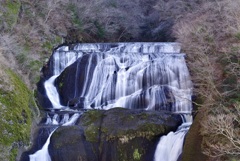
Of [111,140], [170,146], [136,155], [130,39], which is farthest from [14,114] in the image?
[130,39]

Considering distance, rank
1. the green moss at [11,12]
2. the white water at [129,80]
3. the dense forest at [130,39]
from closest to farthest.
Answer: the dense forest at [130,39]
the white water at [129,80]
the green moss at [11,12]

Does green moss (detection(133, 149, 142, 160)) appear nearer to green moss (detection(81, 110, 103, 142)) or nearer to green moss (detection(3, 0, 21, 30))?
green moss (detection(81, 110, 103, 142))

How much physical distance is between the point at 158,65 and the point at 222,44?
438cm

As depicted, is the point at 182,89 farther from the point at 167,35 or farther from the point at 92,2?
the point at 92,2

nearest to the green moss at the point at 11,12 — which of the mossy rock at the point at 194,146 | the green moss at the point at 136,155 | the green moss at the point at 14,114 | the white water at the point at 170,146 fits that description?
the green moss at the point at 14,114

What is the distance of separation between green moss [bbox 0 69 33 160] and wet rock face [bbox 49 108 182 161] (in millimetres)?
1411

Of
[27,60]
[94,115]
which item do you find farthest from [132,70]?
[27,60]

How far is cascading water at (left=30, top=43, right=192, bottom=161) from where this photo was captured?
612 inches

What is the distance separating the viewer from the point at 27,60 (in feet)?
52.4

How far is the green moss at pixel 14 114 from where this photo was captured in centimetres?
1098

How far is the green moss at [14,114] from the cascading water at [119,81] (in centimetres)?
201

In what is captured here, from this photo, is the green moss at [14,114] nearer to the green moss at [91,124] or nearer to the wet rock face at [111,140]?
the wet rock face at [111,140]

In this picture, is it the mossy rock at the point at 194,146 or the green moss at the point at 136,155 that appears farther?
the green moss at the point at 136,155

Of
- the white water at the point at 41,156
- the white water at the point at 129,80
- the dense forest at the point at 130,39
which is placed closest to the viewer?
the dense forest at the point at 130,39
